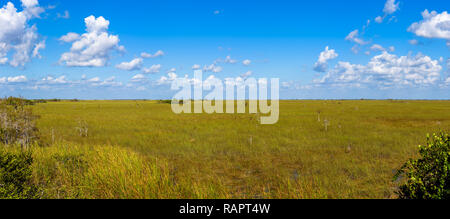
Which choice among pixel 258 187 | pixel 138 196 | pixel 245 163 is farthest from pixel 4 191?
pixel 245 163

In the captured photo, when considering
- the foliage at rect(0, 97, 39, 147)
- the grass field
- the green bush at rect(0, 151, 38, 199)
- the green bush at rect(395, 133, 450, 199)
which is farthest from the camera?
the foliage at rect(0, 97, 39, 147)

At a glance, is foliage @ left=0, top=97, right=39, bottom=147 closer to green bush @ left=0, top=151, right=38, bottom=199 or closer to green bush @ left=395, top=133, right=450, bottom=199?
green bush @ left=0, top=151, right=38, bottom=199

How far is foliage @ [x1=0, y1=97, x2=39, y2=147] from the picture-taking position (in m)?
13.9

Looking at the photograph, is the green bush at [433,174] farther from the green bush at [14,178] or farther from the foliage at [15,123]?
the foliage at [15,123]

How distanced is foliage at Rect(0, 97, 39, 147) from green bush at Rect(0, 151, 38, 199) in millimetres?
7407

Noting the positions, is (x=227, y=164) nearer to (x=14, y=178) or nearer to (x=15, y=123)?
(x=14, y=178)

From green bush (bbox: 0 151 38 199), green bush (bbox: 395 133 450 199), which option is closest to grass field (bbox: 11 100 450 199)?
green bush (bbox: 0 151 38 199)

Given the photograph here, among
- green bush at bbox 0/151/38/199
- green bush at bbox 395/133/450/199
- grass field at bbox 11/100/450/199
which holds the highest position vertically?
green bush at bbox 395/133/450/199

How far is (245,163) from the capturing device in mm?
13578

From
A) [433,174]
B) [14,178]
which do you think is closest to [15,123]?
[14,178]

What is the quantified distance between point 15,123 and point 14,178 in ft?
30.8

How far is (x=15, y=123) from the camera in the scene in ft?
46.7

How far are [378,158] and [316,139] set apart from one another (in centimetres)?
570
